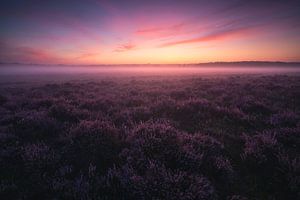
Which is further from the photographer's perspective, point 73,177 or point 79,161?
point 79,161

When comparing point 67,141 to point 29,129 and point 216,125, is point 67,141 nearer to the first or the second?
point 29,129

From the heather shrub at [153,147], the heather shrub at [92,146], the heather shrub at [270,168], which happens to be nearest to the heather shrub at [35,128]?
the heather shrub at [92,146]

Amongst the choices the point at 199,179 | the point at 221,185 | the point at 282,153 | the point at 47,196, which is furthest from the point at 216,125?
the point at 47,196

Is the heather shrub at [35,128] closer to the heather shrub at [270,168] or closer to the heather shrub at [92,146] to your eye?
the heather shrub at [92,146]

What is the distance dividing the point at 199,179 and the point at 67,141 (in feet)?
11.6

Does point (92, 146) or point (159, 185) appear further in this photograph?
point (92, 146)

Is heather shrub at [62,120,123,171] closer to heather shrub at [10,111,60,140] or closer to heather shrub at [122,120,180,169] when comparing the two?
heather shrub at [122,120,180,169]

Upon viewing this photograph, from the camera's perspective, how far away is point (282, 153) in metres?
4.99

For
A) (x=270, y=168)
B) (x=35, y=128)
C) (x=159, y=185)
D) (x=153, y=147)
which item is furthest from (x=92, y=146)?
(x=270, y=168)

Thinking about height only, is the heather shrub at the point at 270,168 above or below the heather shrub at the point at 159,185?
below

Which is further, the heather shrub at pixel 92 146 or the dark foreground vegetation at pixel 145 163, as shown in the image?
the heather shrub at pixel 92 146

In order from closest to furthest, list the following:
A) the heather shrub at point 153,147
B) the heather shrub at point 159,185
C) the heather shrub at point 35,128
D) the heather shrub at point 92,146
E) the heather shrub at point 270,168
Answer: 1. the heather shrub at point 159,185
2. the heather shrub at point 270,168
3. the heather shrub at point 153,147
4. the heather shrub at point 92,146
5. the heather shrub at point 35,128

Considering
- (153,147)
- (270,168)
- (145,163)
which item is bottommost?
(270,168)

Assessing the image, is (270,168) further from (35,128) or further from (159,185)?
(35,128)
